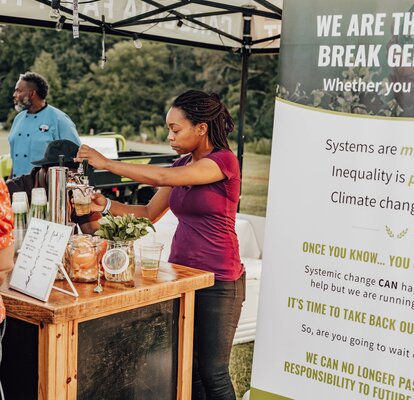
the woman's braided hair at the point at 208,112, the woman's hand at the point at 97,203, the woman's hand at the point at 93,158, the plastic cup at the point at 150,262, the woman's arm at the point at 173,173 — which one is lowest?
the plastic cup at the point at 150,262

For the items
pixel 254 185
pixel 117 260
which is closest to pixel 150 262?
pixel 117 260

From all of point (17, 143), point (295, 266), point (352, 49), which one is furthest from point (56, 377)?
point (17, 143)

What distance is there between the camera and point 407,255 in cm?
200

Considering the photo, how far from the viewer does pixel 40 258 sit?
7.34 ft

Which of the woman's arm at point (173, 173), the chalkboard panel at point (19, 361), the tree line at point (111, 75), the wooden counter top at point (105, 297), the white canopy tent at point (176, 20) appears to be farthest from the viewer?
the tree line at point (111, 75)

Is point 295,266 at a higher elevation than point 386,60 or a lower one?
lower

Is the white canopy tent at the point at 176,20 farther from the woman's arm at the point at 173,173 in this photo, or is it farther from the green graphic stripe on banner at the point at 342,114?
the green graphic stripe on banner at the point at 342,114

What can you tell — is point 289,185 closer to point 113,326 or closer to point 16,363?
point 113,326

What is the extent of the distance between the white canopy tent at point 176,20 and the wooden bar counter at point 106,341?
8.89ft

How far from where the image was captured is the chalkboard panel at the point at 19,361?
7.27ft

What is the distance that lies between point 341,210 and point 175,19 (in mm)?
3794

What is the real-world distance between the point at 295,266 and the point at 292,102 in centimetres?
55

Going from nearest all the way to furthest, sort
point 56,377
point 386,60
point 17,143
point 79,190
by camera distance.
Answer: point 386,60
point 56,377
point 79,190
point 17,143

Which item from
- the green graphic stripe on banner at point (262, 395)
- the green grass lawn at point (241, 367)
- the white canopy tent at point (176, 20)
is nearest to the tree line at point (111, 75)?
the white canopy tent at point (176, 20)
